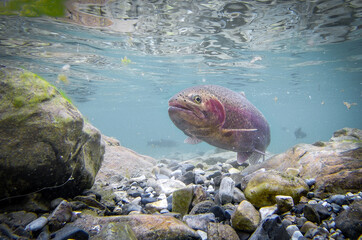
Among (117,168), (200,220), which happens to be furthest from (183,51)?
(200,220)

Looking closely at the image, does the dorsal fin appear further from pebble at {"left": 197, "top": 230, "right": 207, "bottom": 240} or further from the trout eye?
pebble at {"left": 197, "top": 230, "right": 207, "bottom": 240}

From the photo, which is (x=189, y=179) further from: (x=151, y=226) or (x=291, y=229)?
(x=291, y=229)

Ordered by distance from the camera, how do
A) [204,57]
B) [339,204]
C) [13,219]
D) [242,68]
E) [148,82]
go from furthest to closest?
[148,82] < [242,68] < [204,57] < [339,204] < [13,219]

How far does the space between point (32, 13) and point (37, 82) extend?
9.98m

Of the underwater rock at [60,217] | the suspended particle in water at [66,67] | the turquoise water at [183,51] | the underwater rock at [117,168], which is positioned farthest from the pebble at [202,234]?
the suspended particle in water at [66,67]

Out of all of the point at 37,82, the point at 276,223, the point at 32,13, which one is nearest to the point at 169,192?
the point at 276,223

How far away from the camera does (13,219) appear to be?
2168 millimetres

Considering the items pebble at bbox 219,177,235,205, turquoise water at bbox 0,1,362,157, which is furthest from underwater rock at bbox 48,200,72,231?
turquoise water at bbox 0,1,362,157

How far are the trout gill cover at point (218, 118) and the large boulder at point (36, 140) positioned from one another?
166 cm

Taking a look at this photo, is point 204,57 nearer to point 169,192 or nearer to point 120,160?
point 120,160

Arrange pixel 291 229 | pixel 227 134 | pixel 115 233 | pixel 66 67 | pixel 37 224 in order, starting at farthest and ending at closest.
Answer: pixel 66 67 → pixel 227 134 → pixel 37 224 → pixel 291 229 → pixel 115 233

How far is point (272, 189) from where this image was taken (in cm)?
253

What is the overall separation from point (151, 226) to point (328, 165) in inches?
117

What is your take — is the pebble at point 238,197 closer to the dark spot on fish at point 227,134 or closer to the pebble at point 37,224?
the dark spot on fish at point 227,134
